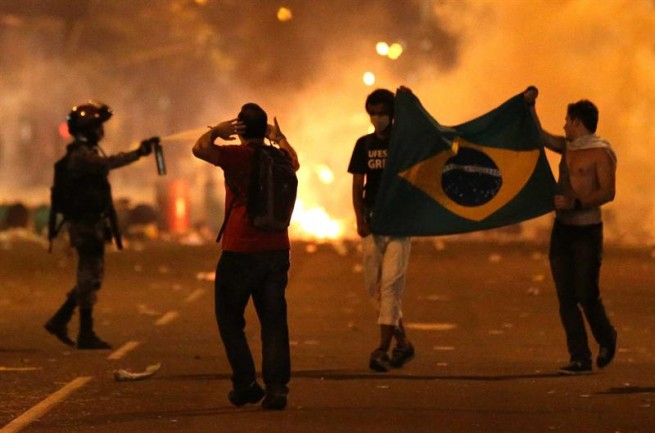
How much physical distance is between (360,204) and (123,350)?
2.42m

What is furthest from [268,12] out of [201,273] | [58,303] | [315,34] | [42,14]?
[58,303]

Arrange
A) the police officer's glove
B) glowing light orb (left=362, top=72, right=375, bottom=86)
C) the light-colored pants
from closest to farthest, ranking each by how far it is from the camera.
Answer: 1. the light-colored pants
2. the police officer's glove
3. glowing light orb (left=362, top=72, right=375, bottom=86)

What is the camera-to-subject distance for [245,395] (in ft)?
31.5

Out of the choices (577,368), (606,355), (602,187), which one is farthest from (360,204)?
(606,355)

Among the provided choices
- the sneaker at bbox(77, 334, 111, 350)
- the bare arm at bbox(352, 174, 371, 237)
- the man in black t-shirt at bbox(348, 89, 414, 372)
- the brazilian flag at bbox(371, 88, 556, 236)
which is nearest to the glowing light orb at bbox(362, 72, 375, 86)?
the sneaker at bbox(77, 334, 111, 350)

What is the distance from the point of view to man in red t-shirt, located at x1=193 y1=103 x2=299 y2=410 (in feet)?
31.5

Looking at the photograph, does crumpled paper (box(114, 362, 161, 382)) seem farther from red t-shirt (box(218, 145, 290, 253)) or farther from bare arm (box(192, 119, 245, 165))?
bare arm (box(192, 119, 245, 165))

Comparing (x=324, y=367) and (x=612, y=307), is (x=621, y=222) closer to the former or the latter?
(x=612, y=307)

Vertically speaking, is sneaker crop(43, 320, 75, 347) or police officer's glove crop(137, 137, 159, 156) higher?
police officer's glove crop(137, 137, 159, 156)

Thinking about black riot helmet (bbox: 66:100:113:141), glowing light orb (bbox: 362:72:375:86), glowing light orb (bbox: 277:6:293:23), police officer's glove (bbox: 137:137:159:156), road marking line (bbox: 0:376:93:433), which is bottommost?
road marking line (bbox: 0:376:93:433)

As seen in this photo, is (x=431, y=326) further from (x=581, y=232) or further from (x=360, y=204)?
(x=581, y=232)

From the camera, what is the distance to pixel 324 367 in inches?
463

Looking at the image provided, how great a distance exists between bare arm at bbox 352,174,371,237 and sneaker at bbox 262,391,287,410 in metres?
2.33

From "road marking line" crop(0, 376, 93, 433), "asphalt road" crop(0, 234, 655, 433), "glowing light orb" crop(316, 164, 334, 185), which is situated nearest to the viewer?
"road marking line" crop(0, 376, 93, 433)
